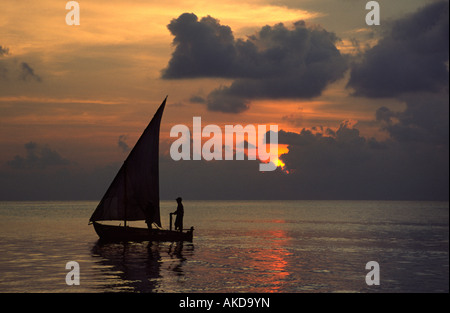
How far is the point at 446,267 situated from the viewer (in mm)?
32719

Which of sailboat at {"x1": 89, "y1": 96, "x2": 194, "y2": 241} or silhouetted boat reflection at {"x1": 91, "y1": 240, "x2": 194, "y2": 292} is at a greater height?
sailboat at {"x1": 89, "y1": 96, "x2": 194, "y2": 241}

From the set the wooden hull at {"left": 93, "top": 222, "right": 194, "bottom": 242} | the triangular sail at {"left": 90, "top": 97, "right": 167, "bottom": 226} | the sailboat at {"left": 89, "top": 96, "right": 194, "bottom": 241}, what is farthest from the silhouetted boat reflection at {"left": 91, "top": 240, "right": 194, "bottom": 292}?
the triangular sail at {"left": 90, "top": 97, "right": 167, "bottom": 226}

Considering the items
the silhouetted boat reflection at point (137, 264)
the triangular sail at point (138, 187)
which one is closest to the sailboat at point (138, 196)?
the triangular sail at point (138, 187)

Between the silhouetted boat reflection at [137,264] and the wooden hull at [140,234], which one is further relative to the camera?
the wooden hull at [140,234]

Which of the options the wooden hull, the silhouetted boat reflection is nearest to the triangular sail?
the wooden hull

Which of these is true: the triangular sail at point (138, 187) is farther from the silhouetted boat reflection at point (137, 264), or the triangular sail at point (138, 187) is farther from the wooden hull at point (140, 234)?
the silhouetted boat reflection at point (137, 264)

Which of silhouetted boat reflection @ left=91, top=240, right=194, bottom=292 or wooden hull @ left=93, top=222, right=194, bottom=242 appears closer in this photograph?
silhouetted boat reflection @ left=91, top=240, right=194, bottom=292

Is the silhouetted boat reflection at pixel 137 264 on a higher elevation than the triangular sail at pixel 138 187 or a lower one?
lower

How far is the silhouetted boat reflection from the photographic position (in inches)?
804

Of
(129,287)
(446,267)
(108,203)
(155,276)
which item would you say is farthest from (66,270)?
(446,267)

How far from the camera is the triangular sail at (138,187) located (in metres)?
36.9

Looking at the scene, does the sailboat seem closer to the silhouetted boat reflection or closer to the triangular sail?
the triangular sail
